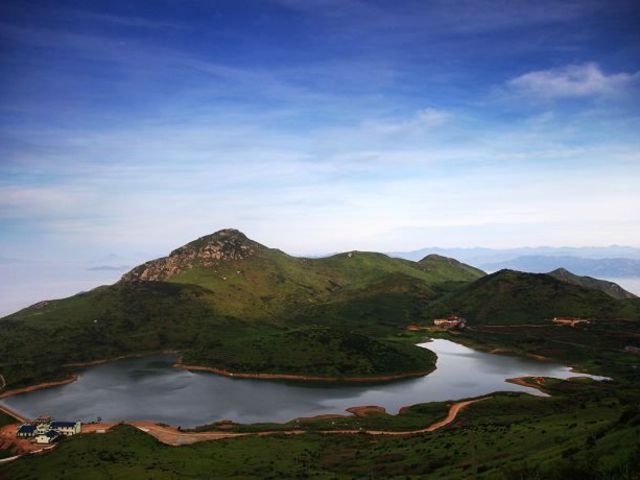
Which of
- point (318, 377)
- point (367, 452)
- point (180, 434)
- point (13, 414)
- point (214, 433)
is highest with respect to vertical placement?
point (318, 377)

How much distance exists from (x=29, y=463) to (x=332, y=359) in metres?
104

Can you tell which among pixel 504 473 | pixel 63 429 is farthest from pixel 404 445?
pixel 63 429

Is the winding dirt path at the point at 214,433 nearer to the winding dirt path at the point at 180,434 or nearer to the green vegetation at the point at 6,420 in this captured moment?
the winding dirt path at the point at 180,434

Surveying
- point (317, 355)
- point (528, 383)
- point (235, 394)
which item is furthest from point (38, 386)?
point (528, 383)

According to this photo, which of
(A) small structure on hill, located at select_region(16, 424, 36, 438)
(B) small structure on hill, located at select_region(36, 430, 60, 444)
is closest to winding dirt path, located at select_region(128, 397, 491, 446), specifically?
(B) small structure on hill, located at select_region(36, 430, 60, 444)

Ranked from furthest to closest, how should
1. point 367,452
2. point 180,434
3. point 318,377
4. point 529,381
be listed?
1. point 318,377
2. point 529,381
3. point 180,434
4. point 367,452

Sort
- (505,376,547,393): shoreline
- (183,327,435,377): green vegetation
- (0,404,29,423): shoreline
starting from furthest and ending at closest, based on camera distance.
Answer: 1. (183,327,435,377): green vegetation
2. (505,376,547,393): shoreline
3. (0,404,29,423): shoreline

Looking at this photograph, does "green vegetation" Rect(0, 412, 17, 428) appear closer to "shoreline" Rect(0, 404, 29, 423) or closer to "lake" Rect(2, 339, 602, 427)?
"shoreline" Rect(0, 404, 29, 423)

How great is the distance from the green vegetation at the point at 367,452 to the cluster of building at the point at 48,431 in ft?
52.7

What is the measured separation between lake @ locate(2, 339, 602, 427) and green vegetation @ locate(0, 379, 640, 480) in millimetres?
25988

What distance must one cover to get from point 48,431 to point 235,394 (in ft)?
167

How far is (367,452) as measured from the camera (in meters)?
81.2

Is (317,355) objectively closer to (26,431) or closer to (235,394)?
(235,394)

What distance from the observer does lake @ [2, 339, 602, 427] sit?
127688 millimetres
